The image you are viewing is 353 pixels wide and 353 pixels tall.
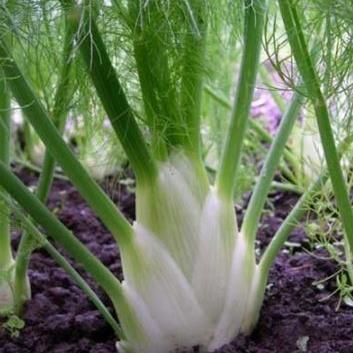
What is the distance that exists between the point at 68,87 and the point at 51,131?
0.13 meters

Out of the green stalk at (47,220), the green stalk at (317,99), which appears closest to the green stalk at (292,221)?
the green stalk at (317,99)

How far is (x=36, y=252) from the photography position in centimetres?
124

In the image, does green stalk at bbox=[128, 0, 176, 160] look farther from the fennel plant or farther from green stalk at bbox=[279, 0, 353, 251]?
green stalk at bbox=[279, 0, 353, 251]

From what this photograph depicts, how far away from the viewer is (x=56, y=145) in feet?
2.69

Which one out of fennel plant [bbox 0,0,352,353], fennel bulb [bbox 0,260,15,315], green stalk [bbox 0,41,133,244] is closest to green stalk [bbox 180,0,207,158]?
fennel plant [bbox 0,0,352,353]

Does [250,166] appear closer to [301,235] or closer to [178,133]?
[301,235]

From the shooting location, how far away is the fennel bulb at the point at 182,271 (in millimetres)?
871

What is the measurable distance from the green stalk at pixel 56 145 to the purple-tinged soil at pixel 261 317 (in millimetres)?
164

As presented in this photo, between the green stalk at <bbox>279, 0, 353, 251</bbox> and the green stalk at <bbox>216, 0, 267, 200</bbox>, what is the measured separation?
0.41 feet

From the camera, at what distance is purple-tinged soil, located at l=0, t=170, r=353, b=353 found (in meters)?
0.89

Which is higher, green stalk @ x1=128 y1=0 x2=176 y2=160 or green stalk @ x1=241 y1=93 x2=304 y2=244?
green stalk @ x1=128 y1=0 x2=176 y2=160

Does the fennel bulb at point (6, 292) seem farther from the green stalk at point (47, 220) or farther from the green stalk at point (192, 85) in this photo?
the green stalk at point (192, 85)

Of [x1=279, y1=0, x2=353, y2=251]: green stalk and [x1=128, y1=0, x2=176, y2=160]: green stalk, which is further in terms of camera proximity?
[x1=128, y1=0, x2=176, y2=160]: green stalk

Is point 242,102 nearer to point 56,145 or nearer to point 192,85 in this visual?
point 192,85
